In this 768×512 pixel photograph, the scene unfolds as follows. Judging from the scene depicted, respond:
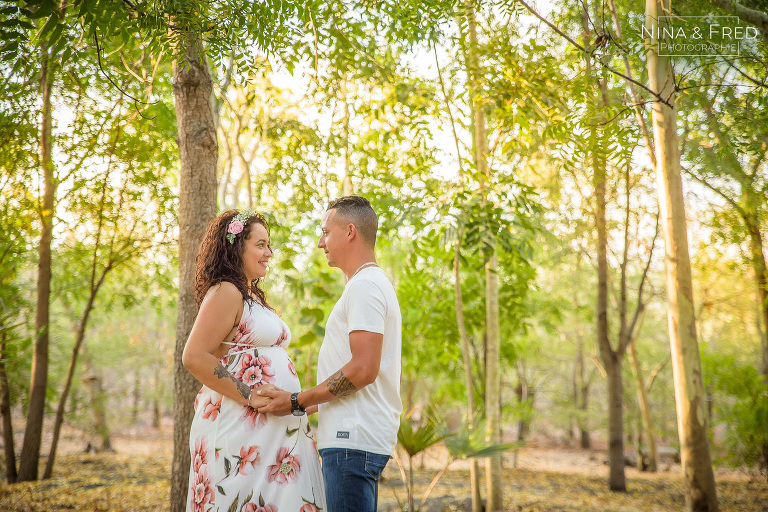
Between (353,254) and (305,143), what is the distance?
180 inches

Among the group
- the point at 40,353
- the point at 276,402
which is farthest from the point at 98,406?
the point at 276,402

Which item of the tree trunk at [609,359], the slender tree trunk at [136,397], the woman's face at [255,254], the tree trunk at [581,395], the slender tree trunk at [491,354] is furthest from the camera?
the tree trunk at [581,395]

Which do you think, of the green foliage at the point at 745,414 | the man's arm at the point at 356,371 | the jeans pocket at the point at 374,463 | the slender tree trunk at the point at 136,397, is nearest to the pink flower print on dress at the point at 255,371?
the man's arm at the point at 356,371

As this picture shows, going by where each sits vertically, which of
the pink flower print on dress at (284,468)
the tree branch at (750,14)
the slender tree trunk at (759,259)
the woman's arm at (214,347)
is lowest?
the pink flower print on dress at (284,468)

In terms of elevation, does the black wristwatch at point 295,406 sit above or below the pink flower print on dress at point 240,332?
below

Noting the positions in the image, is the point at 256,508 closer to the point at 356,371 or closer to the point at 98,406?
the point at 356,371

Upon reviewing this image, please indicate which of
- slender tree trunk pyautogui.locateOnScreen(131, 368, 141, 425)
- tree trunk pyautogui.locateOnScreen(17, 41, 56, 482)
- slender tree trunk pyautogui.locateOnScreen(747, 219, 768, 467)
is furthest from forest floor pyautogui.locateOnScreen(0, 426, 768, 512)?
slender tree trunk pyautogui.locateOnScreen(131, 368, 141, 425)

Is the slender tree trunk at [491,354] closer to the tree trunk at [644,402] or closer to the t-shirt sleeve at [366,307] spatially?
the t-shirt sleeve at [366,307]

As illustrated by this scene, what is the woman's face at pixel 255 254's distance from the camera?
2.51m

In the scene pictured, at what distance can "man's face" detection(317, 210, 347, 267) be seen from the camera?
2254mm

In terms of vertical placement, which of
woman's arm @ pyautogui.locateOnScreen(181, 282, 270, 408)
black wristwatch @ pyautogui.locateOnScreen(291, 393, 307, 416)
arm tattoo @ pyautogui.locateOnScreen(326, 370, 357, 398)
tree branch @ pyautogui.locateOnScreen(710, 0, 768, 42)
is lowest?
black wristwatch @ pyautogui.locateOnScreen(291, 393, 307, 416)

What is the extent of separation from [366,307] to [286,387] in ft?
2.15

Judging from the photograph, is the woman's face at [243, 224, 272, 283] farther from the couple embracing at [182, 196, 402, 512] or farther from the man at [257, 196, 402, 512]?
the man at [257, 196, 402, 512]

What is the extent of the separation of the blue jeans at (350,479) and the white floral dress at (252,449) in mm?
309
